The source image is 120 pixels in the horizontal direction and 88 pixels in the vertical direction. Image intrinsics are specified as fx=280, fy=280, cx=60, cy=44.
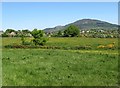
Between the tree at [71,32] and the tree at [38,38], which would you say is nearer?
the tree at [38,38]

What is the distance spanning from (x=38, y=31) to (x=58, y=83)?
244 feet

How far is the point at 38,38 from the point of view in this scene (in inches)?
3349

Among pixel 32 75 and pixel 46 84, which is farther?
pixel 32 75

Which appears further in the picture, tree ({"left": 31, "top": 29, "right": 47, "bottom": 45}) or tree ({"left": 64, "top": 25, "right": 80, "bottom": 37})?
tree ({"left": 64, "top": 25, "right": 80, "bottom": 37})

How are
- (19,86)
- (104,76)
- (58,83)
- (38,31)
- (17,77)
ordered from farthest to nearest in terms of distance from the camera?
(38,31) < (104,76) < (17,77) < (58,83) < (19,86)

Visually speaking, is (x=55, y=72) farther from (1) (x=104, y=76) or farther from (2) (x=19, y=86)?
(2) (x=19, y=86)

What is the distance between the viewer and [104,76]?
56.3 feet

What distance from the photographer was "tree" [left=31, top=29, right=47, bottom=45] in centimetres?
8319

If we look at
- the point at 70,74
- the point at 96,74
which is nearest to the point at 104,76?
the point at 96,74

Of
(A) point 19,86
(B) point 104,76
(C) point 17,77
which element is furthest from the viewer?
(B) point 104,76

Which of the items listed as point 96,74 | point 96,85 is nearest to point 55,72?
point 96,74

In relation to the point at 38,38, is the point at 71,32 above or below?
above

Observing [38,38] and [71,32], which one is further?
[71,32]

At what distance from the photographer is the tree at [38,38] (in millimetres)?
83188
